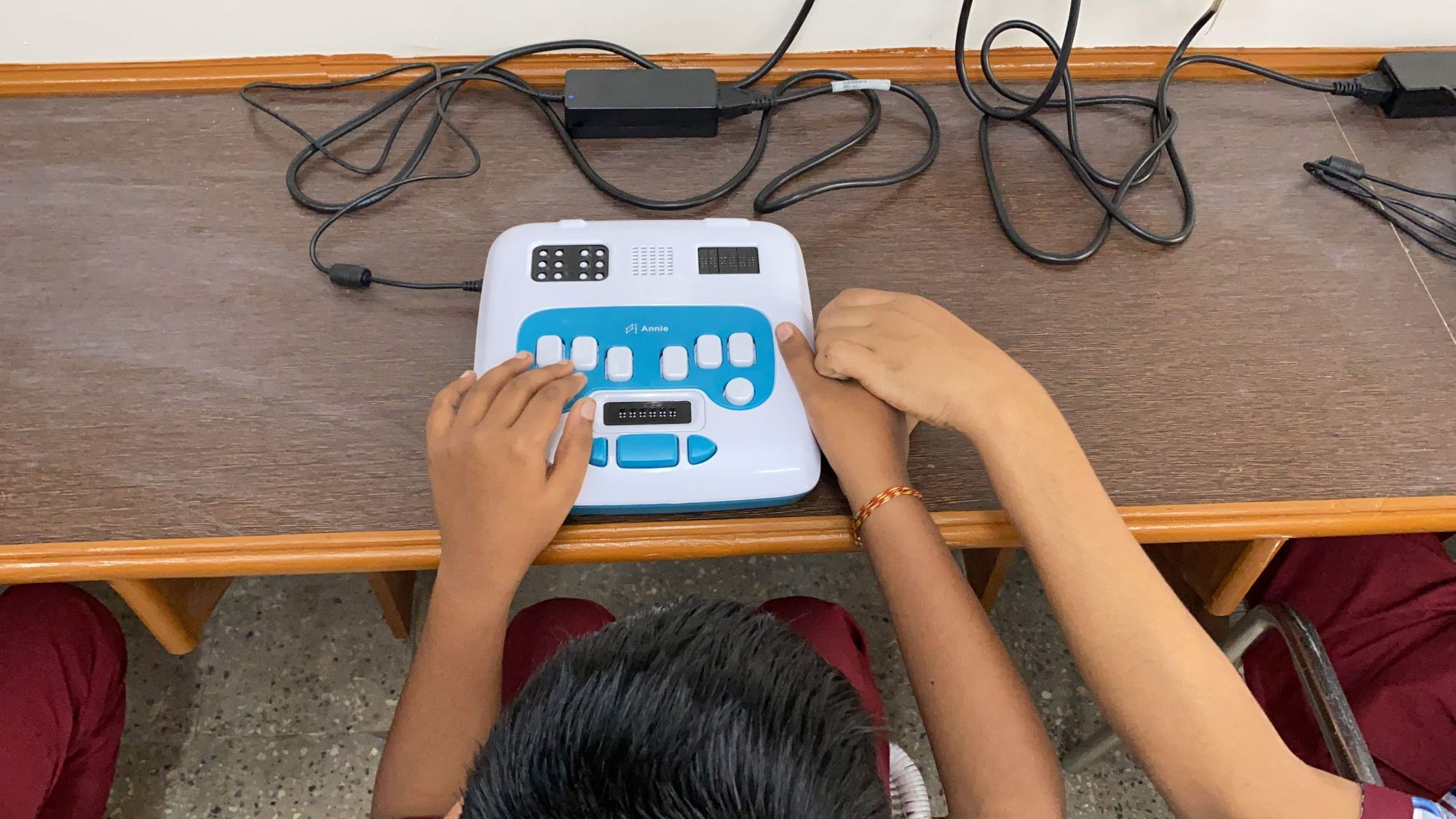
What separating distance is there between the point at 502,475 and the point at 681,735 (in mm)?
214

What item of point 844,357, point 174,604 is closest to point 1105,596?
point 844,357

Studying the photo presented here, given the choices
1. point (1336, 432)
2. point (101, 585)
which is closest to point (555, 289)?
point (1336, 432)

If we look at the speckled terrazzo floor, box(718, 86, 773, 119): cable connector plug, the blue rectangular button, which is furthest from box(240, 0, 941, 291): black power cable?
the speckled terrazzo floor

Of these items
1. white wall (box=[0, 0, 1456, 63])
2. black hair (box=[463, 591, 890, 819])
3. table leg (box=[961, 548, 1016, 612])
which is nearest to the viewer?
black hair (box=[463, 591, 890, 819])

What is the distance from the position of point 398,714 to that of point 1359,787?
2.08ft

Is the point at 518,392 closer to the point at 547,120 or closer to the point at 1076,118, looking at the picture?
the point at 547,120

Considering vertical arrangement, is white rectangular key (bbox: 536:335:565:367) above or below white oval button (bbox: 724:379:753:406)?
below

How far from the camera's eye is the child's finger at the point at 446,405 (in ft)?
1.86

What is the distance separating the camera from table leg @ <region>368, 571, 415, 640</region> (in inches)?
40.2

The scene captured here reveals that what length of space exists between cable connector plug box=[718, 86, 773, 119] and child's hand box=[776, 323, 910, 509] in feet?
0.87

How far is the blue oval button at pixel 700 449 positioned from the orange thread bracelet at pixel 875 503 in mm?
101

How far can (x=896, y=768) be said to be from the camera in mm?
670

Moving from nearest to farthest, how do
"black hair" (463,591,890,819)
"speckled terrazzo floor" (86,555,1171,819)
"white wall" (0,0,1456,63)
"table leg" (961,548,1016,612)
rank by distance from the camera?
"black hair" (463,591,890,819) < "white wall" (0,0,1456,63) < "table leg" (961,548,1016,612) < "speckled terrazzo floor" (86,555,1171,819)

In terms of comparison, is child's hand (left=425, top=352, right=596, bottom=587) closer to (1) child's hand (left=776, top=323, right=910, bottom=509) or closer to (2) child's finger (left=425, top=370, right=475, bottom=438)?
(2) child's finger (left=425, top=370, right=475, bottom=438)
